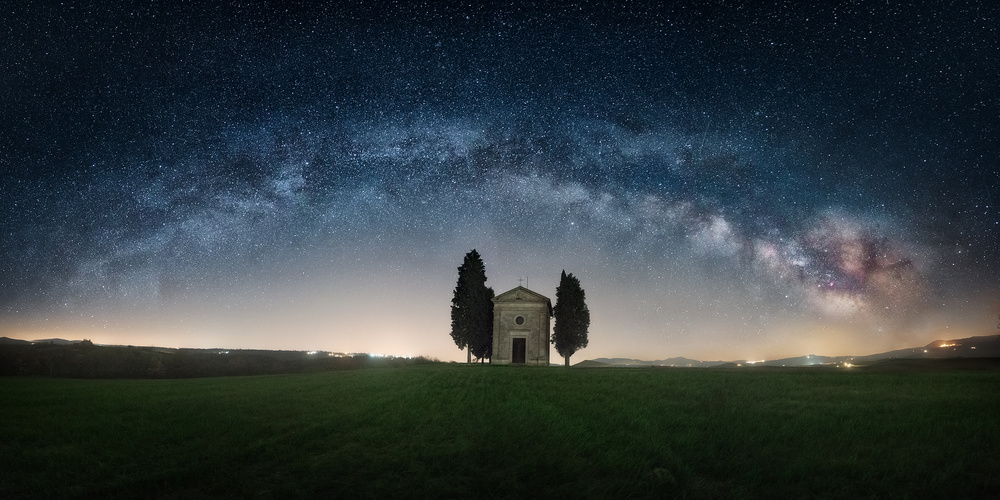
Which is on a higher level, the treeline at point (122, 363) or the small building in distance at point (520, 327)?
the small building in distance at point (520, 327)

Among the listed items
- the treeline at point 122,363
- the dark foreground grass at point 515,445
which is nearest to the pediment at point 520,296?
the treeline at point 122,363

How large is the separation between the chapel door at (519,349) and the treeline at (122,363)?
20.5 metres

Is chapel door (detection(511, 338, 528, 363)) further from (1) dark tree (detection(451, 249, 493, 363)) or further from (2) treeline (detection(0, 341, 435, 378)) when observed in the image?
(2) treeline (detection(0, 341, 435, 378))

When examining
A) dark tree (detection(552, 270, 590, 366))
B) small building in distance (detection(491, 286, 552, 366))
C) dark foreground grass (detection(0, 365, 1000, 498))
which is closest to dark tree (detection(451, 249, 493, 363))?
small building in distance (detection(491, 286, 552, 366))

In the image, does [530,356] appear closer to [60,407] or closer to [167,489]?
[60,407]

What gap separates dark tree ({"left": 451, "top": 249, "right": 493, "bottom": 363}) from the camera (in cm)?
5350

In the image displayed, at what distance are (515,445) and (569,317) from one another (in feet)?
145

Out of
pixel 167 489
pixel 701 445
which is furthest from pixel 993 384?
pixel 167 489

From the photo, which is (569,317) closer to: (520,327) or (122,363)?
(520,327)

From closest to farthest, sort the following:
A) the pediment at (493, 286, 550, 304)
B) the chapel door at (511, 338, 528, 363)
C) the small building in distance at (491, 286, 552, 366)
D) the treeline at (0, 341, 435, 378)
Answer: the treeline at (0, 341, 435, 378)
the small building in distance at (491, 286, 552, 366)
the chapel door at (511, 338, 528, 363)
the pediment at (493, 286, 550, 304)

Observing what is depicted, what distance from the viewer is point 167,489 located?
927 cm

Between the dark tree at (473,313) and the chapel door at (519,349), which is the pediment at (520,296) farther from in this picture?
the chapel door at (519,349)

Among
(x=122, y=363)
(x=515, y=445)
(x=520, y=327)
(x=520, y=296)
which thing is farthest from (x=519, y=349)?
(x=515, y=445)

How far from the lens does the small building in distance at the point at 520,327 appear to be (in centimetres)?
5219
